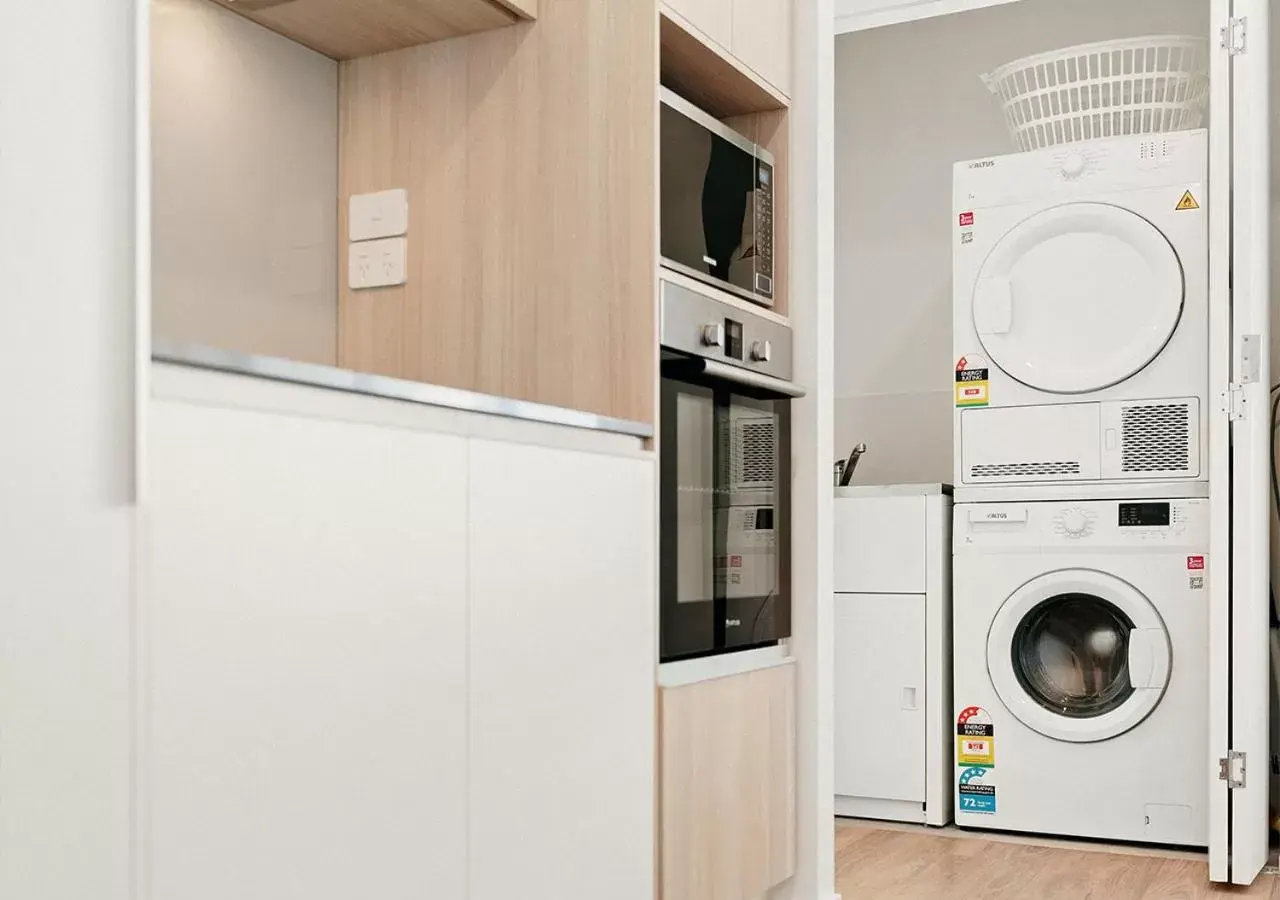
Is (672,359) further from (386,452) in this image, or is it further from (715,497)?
(386,452)

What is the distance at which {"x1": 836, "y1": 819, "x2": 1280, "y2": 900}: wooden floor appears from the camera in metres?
2.94

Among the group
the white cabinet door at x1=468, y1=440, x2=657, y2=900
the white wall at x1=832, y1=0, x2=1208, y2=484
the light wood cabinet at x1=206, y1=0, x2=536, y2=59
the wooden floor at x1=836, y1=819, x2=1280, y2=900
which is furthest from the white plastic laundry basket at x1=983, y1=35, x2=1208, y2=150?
the white cabinet door at x1=468, y1=440, x2=657, y2=900

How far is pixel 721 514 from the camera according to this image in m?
2.37

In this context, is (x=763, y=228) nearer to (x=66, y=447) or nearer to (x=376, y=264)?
(x=376, y=264)

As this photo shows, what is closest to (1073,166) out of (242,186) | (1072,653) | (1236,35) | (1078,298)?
(1078,298)

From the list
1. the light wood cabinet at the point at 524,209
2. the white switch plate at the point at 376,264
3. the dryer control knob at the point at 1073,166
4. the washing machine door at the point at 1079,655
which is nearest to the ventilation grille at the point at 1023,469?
the washing machine door at the point at 1079,655

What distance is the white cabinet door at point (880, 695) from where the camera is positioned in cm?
364

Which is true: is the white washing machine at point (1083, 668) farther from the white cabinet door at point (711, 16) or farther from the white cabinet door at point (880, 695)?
the white cabinet door at point (711, 16)

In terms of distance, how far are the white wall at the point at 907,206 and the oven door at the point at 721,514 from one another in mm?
2006

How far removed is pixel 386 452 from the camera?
4.92ft

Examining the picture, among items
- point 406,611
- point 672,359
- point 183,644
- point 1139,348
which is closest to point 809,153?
point 672,359

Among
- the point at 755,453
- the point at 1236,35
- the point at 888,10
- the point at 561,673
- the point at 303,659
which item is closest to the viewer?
the point at 303,659

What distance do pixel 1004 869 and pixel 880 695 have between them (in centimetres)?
64

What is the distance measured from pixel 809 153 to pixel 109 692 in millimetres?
1888
